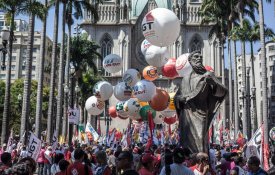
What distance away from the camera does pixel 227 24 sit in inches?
1524

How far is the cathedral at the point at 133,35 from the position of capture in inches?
2361

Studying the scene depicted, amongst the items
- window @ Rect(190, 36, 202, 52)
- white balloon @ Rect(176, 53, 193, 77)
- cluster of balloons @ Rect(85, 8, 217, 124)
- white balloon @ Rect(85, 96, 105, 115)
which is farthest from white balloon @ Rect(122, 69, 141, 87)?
window @ Rect(190, 36, 202, 52)

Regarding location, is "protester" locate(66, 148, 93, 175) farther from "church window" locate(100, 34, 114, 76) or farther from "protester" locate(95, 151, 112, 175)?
"church window" locate(100, 34, 114, 76)

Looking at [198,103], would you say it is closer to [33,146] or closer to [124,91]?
[33,146]

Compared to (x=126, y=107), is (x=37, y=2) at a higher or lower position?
higher

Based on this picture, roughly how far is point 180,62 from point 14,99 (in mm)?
52337

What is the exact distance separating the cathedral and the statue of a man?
1842 inches

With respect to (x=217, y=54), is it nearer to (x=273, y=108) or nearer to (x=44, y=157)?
(x=273, y=108)

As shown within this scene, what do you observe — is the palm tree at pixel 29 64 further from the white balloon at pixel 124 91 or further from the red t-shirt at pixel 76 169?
the red t-shirt at pixel 76 169

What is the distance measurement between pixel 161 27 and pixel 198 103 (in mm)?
4017

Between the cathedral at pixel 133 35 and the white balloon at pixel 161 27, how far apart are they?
43807mm

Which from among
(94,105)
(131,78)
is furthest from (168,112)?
(94,105)

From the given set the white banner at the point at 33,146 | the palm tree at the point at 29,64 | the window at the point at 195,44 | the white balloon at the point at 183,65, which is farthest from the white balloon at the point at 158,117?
the window at the point at 195,44

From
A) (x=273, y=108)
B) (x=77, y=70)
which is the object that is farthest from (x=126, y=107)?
(x=273, y=108)
